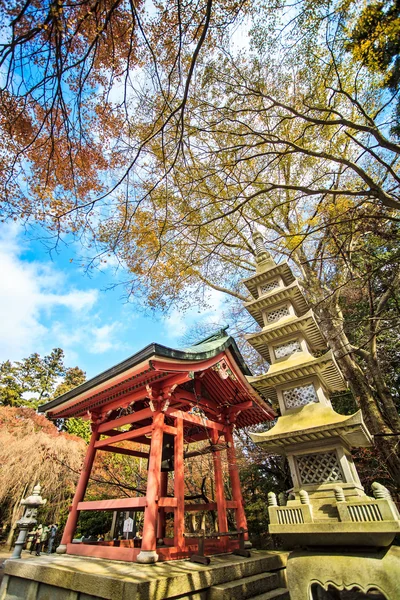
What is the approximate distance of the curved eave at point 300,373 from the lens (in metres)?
4.92

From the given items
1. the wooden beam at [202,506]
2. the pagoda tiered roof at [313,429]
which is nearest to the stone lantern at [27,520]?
the wooden beam at [202,506]

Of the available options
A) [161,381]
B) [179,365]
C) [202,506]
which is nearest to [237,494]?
[202,506]

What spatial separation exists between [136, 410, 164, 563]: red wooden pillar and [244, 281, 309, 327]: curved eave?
120 inches

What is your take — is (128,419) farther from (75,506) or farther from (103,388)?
(75,506)

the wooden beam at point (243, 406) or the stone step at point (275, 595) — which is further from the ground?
the wooden beam at point (243, 406)

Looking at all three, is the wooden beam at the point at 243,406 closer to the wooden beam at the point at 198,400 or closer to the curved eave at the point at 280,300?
the wooden beam at the point at 198,400

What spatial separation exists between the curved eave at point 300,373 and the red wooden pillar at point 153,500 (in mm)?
1988

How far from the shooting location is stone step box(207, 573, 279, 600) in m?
3.89

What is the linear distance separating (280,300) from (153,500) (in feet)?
14.5

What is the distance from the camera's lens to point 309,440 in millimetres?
4387

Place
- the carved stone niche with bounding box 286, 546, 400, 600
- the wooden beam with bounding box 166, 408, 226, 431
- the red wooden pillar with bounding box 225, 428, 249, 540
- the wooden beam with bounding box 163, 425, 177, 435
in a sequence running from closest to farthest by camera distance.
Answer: the carved stone niche with bounding box 286, 546, 400, 600
the wooden beam with bounding box 163, 425, 177, 435
the wooden beam with bounding box 166, 408, 226, 431
the red wooden pillar with bounding box 225, 428, 249, 540

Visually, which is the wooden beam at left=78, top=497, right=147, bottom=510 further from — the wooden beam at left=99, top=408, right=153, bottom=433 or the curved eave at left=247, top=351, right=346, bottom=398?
the curved eave at left=247, top=351, right=346, bottom=398

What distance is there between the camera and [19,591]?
16.3 feet

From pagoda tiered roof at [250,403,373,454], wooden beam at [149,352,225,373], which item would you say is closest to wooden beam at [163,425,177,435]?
wooden beam at [149,352,225,373]
